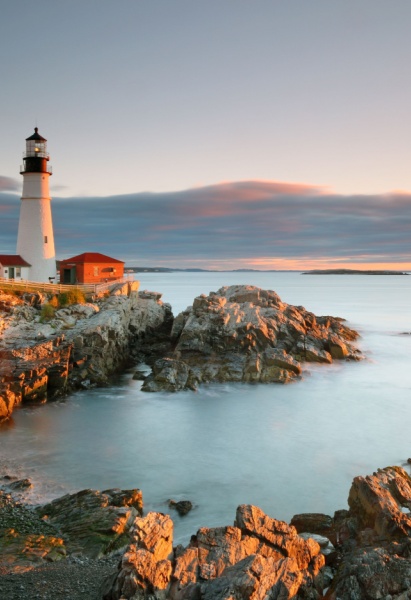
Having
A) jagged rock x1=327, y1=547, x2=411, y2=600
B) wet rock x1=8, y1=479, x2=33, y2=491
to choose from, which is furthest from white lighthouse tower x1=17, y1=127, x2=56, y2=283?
jagged rock x1=327, y1=547, x2=411, y2=600

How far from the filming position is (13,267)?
34625mm

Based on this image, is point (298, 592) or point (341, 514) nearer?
point (298, 592)

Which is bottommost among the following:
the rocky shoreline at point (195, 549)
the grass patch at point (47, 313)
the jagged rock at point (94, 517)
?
the jagged rock at point (94, 517)

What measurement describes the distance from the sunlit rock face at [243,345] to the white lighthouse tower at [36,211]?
1092 cm

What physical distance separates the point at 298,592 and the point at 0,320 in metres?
21.4

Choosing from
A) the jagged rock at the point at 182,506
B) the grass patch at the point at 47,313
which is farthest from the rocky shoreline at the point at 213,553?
the grass patch at the point at 47,313

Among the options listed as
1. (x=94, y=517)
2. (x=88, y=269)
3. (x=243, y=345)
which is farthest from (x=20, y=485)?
(x=88, y=269)

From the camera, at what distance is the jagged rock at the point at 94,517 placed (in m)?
10.6

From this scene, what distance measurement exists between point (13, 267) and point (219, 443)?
73.3 ft

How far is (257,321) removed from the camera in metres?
31.7

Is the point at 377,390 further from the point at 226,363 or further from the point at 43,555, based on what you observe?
the point at 43,555

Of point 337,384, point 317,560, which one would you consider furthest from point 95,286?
point 317,560

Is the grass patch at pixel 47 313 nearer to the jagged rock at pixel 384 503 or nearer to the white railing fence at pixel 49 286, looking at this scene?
the white railing fence at pixel 49 286

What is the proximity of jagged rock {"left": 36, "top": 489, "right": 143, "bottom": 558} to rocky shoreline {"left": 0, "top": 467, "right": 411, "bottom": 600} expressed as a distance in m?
0.03
